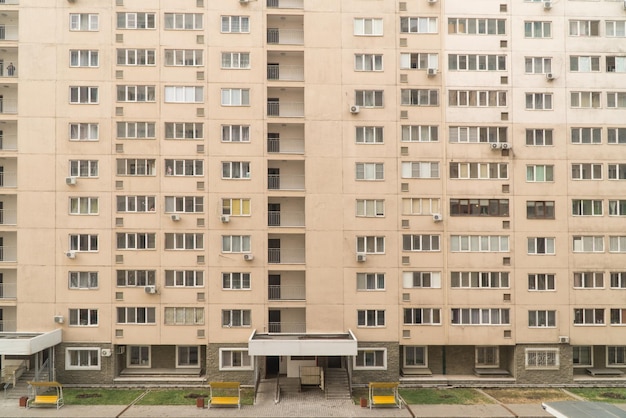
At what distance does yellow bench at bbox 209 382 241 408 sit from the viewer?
26219 millimetres

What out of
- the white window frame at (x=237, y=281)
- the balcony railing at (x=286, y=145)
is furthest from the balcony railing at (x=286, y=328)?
the balcony railing at (x=286, y=145)

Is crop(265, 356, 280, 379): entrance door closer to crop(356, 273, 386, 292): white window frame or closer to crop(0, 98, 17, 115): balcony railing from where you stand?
crop(356, 273, 386, 292): white window frame

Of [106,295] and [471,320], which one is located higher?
[106,295]

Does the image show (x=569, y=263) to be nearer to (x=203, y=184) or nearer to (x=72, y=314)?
(x=203, y=184)

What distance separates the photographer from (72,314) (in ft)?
98.1

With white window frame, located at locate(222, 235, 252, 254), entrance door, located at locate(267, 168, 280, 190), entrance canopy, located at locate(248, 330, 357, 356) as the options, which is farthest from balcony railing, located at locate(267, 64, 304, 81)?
entrance canopy, located at locate(248, 330, 357, 356)

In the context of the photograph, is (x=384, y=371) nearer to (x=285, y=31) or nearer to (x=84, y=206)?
(x=84, y=206)

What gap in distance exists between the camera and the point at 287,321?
31359mm

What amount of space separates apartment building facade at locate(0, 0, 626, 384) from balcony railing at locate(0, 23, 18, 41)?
13 centimetres

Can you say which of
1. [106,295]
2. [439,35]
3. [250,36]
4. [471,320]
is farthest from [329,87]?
[106,295]

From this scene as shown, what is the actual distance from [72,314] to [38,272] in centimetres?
345

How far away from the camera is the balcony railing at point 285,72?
31703mm

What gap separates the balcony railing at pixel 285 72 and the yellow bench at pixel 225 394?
19796 millimetres

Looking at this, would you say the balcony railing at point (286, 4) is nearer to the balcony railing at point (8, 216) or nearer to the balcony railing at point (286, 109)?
the balcony railing at point (286, 109)
